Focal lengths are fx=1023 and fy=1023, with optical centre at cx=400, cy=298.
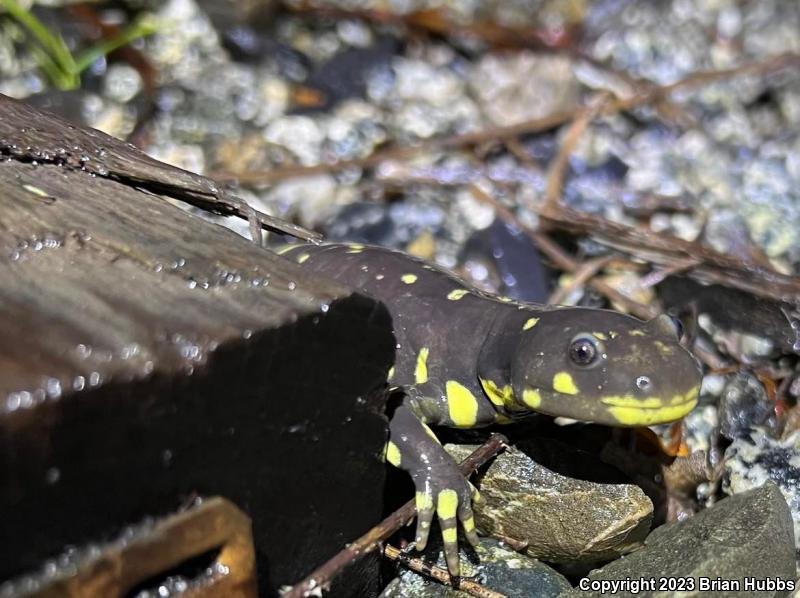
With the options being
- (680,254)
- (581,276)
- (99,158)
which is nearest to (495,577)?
(99,158)

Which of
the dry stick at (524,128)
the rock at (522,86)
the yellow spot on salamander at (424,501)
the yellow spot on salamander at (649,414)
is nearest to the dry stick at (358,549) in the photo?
the yellow spot on salamander at (424,501)

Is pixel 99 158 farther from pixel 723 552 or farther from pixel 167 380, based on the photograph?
pixel 723 552

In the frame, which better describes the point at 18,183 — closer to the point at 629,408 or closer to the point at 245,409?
the point at 245,409

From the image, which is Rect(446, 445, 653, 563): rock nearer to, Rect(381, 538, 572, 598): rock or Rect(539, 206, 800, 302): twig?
Rect(381, 538, 572, 598): rock

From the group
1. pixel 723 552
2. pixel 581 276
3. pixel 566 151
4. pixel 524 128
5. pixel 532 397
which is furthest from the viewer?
pixel 524 128

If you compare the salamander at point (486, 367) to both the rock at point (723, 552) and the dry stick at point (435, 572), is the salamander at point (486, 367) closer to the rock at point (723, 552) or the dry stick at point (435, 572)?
the dry stick at point (435, 572)

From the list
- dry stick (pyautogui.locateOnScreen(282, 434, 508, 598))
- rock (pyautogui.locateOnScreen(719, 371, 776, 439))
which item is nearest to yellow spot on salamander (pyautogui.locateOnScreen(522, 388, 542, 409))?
dry stick (pyautogui.locateOnScreen(282, 434, 508, 598))
